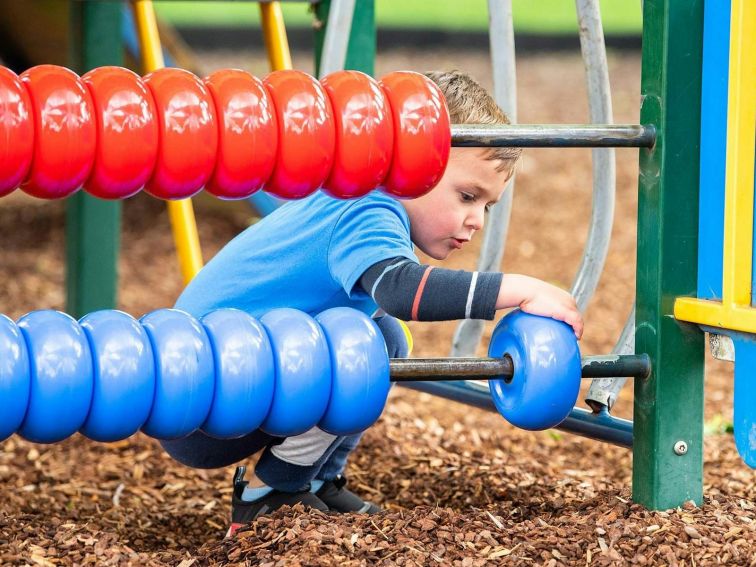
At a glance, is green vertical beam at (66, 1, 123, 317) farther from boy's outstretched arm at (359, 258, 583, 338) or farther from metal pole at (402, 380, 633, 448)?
boy's outstretched arm at (359, 258, 583, 338)

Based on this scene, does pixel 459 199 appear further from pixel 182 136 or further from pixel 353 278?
pixel 182 136

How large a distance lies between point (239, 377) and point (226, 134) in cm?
35

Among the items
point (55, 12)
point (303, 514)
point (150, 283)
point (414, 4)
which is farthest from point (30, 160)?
point (414, 4)

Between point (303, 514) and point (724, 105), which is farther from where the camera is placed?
point (303, 514)

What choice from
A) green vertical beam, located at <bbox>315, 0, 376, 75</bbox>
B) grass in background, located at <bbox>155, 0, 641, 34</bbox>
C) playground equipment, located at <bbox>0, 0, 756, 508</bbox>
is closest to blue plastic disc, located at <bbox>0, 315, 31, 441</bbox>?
playground equipment, located at <bbox>0, 0, 756, 508</bbox>

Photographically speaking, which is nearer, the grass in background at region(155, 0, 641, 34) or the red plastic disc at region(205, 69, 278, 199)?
the red plastic disc at region(205, 69, 278, 199)

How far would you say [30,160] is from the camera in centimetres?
144

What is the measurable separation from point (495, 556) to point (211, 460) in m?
0.74

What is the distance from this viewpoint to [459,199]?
1931 millimetres

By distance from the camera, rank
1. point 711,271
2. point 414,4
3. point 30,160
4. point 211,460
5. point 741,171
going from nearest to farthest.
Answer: point 30,160, point 741,171, point 711,271, point 211,460, point 414,4

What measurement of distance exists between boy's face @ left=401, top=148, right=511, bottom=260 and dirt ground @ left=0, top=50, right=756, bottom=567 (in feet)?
1.64

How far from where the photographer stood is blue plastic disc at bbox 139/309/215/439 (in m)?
1.54

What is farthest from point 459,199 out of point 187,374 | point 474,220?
point 187,374

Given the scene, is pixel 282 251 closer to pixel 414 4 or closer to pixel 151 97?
pixel 151 97
